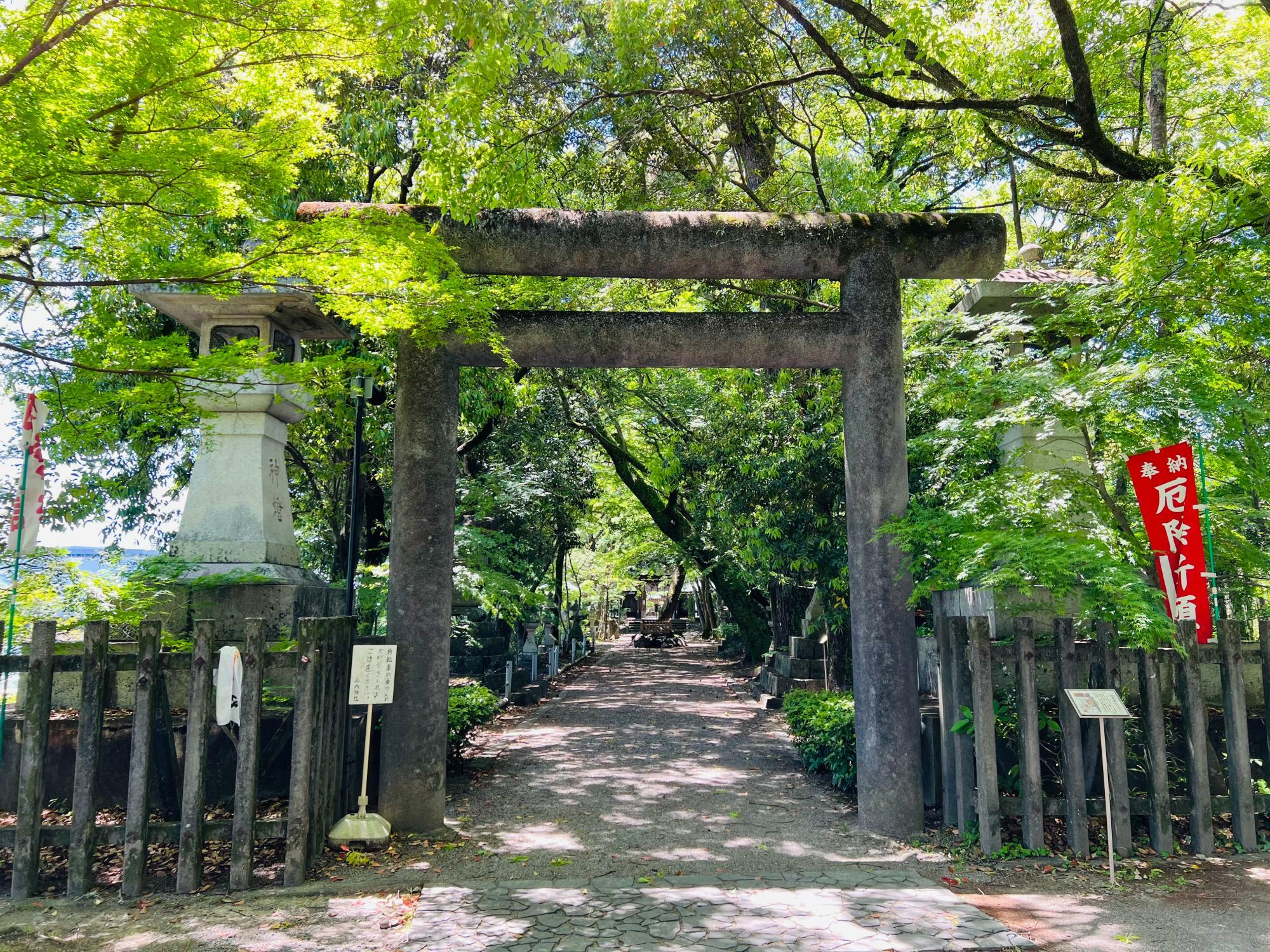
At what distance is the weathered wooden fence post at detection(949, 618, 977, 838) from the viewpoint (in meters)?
6.02

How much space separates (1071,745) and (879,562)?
72.5 inches

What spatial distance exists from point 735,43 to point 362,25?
6462mm

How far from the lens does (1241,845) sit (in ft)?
19.0

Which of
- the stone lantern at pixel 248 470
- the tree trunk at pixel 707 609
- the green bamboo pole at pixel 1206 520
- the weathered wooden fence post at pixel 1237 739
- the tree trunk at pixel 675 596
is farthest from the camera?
the tree trunk at pixel 675 596

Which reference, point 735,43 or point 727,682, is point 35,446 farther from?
point 727,682

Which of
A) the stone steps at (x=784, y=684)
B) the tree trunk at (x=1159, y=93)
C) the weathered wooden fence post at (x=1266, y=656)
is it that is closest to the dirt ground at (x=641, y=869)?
the weathered wooden fence post at (x=1266, y=656)

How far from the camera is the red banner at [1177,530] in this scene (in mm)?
6191

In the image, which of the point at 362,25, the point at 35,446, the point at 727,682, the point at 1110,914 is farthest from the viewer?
the point at 727,682

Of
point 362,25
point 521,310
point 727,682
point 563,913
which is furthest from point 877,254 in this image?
point 727,682

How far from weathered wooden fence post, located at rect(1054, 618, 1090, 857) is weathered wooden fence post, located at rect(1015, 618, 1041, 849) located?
0.47ft

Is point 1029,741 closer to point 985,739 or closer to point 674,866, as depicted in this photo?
point 985,739

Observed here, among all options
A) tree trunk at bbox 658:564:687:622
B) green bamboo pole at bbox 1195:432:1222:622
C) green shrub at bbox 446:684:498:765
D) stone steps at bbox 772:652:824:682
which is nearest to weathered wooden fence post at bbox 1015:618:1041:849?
green bamboo pole at bbox 1195:432:1222:622

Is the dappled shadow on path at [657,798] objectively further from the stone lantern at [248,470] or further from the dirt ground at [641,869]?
the stone lantern at [248,470]

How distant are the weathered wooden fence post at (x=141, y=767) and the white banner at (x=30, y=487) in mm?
1205
